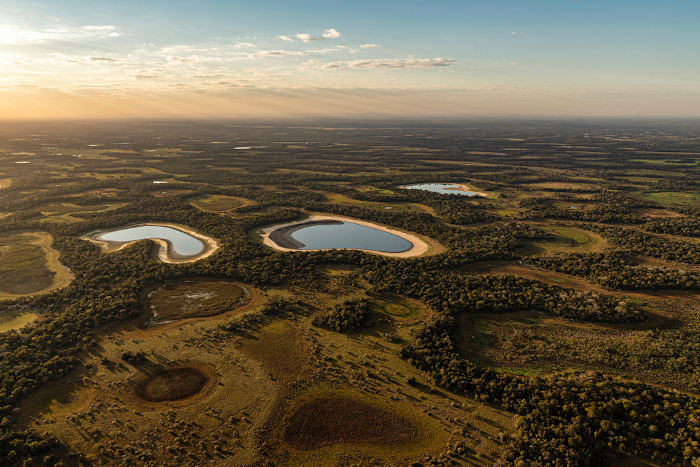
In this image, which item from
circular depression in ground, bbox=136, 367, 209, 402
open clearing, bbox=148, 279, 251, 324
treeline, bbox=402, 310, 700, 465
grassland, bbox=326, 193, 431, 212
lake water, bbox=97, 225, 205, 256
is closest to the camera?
treeline, bbox=402, 310, 700, 465

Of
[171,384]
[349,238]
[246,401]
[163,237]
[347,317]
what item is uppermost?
[163,237]

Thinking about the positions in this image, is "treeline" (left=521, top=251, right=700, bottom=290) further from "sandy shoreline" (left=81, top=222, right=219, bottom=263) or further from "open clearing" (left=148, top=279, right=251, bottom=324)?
"sandy shoreline" (left=81, top=222, right=219, bottom=263)

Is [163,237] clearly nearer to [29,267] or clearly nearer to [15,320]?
[29,267]

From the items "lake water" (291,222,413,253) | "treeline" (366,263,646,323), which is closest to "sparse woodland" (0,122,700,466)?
"treeline" (366,263,646,323)

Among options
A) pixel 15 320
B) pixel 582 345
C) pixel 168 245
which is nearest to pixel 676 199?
pixel 582 345

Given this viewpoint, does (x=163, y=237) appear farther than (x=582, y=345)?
Yes

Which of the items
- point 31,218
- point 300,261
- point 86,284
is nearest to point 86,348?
point 86,284
